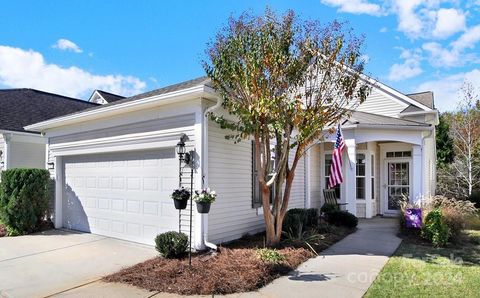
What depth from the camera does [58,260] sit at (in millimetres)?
6551

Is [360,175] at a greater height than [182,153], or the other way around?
[182,153]

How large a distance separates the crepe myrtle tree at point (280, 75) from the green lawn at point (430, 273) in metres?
2.55

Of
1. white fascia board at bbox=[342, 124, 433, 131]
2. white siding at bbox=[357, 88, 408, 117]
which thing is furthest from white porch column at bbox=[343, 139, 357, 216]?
white siding at bbox=[357, 88, 408, 117]

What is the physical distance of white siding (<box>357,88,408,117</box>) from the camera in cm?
1479

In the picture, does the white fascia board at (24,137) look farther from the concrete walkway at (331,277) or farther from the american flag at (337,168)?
the american flag at (337,168)

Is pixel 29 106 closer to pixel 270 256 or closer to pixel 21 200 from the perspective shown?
pixel 21 200

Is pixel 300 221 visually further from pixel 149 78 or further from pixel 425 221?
pixel 149 78

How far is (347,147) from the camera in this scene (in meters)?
11.4

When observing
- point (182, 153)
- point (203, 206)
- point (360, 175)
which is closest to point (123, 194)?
point (182, 153)

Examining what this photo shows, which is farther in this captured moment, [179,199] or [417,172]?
[417,172]

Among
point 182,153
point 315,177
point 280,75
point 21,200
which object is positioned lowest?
point 21,200

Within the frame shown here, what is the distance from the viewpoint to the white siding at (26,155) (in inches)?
483

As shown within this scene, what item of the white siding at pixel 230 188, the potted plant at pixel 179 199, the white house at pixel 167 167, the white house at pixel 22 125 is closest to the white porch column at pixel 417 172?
the white house at pixel 167 167

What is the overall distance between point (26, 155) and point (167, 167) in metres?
8.42
